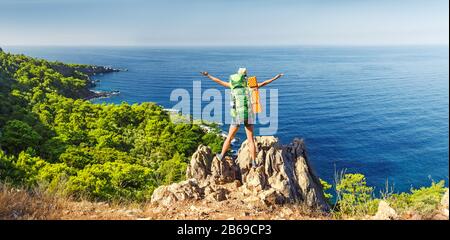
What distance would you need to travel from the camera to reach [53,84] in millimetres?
86812

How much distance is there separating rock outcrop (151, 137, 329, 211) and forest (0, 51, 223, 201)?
6424 millimetres

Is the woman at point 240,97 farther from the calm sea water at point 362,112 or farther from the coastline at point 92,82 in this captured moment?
the coastline at point 92,82

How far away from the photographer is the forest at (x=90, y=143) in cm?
2724

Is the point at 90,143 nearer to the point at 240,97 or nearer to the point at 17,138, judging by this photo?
the point at 17,138

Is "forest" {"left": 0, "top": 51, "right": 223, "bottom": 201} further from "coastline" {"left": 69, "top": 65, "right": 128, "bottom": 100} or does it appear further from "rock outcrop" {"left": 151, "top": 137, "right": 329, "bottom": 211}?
"coastline" {"left": 69, "top": 65, "right": 128, "bottom": 100}

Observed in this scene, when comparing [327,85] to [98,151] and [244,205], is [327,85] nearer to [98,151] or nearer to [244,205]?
[98,151]

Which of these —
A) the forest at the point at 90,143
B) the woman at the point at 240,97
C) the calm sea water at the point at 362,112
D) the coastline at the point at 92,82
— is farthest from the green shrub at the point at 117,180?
the coastline at the point at 92,82

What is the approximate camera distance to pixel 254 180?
33.2ft

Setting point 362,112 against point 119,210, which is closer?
point 119,210

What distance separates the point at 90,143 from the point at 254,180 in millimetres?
39530

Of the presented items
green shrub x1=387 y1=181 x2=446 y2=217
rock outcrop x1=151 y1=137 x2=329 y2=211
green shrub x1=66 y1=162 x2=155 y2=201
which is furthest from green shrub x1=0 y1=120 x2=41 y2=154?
green shrub x1=387 y1=181 x2=446 y2=217

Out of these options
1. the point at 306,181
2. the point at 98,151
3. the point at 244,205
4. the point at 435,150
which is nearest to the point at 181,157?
the point at 98,151

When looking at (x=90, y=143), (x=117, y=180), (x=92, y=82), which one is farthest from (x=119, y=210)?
(x=92, y=82)
